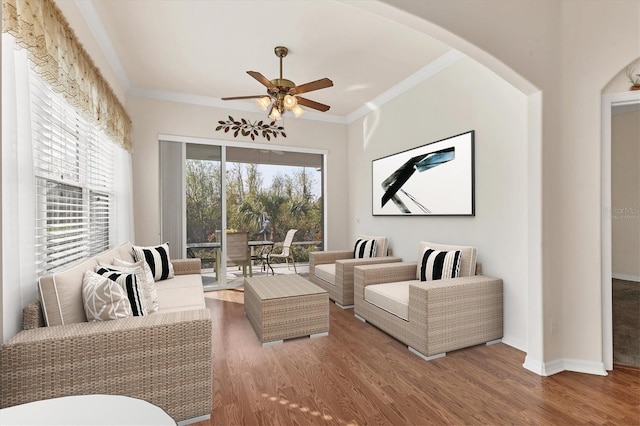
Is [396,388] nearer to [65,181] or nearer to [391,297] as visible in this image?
[391,297]

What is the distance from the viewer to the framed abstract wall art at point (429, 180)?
3.22 metres

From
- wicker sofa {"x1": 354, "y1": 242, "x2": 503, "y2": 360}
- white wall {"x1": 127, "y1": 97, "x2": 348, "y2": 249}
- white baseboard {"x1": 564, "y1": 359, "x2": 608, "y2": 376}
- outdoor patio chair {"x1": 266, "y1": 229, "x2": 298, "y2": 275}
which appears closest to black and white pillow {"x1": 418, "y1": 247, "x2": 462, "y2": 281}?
wicker sofa {"x1": 354, "y1": 242, "x2": 503, "y2": 360}

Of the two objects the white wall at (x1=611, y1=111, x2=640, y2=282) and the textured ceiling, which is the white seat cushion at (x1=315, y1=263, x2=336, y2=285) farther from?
the white wall at (x1=611, y1=111, x2=640, y2=282)

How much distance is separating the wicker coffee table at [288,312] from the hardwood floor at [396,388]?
0.40ft

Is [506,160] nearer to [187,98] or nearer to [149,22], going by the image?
[149,22]

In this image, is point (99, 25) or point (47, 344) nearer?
point (47, 344)

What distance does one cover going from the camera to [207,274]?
4871 millimetres

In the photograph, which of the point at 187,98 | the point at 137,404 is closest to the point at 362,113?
the point at 187,98

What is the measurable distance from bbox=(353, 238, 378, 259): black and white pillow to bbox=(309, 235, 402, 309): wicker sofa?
0.23 ft

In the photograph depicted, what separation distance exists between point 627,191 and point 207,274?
16.0 ft

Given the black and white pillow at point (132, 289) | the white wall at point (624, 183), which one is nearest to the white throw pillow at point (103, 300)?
the black and white pillow at point (132, 289)

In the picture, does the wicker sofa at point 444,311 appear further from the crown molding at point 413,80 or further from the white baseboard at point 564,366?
the crown molding at point 413,80

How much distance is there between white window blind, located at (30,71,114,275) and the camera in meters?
1.94

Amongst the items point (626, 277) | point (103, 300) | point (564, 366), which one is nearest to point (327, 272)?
point (564, 366)
